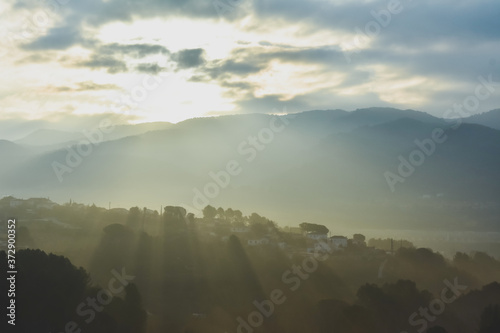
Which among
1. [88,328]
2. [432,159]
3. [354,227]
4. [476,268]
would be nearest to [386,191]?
[432,159]

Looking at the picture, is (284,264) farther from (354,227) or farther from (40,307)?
(354,227)

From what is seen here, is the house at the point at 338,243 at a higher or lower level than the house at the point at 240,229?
lower

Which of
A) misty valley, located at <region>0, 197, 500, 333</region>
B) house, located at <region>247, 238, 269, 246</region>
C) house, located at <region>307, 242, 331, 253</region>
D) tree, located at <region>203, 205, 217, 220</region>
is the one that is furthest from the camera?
tree, located at <region>203, 205, 217, 220</region>

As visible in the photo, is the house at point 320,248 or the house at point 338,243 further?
the house at point 338,243

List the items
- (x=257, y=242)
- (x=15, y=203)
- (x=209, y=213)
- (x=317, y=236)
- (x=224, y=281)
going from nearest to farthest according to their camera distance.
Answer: (x=224, y=281) → (x=257, y=242) → (x=317, y=236) → (x=15, y=203) → (x=209, y=213)

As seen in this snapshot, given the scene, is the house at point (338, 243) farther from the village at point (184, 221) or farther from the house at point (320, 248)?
the house at point (320, 248)

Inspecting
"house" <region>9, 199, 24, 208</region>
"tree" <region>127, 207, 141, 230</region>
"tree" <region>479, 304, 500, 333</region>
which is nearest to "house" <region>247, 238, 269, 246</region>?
"tree" <region>127, 207, 141, 230</region>

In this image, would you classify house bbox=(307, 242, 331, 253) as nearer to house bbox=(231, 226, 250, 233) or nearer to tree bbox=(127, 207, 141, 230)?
house bbox=(231, 226, 250, 233)

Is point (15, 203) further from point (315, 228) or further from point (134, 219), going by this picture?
point (315, 228)

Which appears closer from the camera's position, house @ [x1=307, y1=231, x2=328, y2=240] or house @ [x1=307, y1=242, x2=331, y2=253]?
house @ [x1=307, y1=242, x2=331, y2=253]

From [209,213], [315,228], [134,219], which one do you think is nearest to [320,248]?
[315,228]

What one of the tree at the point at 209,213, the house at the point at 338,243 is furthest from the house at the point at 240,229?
the tree at the point at 209,213
